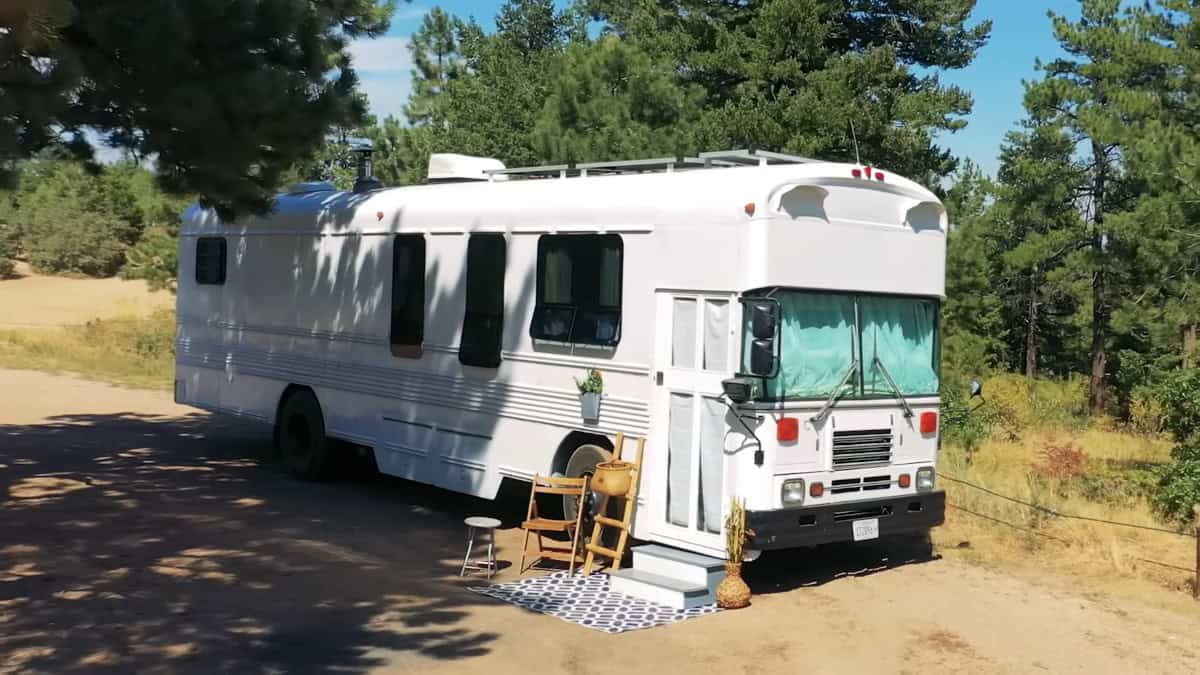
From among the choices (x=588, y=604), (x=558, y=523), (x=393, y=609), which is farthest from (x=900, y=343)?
(x=393, y=609)

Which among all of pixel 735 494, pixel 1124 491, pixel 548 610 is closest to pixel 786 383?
pixel 735 494

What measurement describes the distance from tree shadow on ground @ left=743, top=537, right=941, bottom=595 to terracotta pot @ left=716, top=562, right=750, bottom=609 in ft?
1.92

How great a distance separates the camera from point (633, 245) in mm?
9195

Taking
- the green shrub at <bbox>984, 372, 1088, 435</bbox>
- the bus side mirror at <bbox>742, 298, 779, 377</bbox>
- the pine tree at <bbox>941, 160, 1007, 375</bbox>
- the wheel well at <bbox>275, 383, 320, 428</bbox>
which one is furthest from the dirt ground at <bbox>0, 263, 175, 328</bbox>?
the bus side mirror at <bbox>742, 298, 779, 377</bbox>

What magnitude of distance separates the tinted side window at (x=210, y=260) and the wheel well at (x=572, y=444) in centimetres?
612

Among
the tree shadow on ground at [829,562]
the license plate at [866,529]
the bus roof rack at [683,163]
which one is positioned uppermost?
the bus roof rack at [683,163]

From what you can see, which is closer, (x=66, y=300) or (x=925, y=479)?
(x=925, y=479)

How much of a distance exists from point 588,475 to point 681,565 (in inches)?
50.2

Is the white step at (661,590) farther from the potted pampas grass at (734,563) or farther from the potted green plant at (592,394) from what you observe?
the potted green plant at (592,394)

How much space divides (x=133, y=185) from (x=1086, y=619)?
4710cm

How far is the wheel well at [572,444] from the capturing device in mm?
9547

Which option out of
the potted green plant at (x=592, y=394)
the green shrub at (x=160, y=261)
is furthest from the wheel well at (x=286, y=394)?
the green shrub at (x=160, y=261)

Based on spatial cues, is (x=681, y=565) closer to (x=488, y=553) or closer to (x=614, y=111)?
(x=488, y=553)

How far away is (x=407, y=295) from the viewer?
37.4ft
